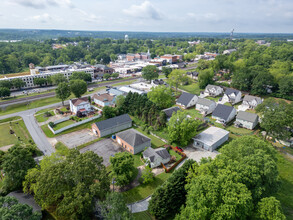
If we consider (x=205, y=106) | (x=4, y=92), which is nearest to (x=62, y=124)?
(x=4, y=92)

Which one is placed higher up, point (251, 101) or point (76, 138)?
point (251, 101)

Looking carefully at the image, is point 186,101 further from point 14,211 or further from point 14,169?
point 14,211

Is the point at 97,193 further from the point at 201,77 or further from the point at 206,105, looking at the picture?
the point at 201,77

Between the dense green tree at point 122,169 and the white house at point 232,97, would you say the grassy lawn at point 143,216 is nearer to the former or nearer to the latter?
the dense green tree at point 122,169

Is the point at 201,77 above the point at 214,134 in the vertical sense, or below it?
above

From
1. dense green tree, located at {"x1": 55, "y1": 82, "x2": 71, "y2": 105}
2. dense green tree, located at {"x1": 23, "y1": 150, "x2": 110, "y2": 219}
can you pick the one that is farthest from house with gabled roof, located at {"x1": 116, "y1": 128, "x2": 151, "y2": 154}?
dense green tree, located at {"x1": 55, "y1": 82, "x2": 71, "y2": 105}

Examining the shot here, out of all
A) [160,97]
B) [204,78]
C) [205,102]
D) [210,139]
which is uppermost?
[204,78]

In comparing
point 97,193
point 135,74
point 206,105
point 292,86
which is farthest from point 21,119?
point 292,86
